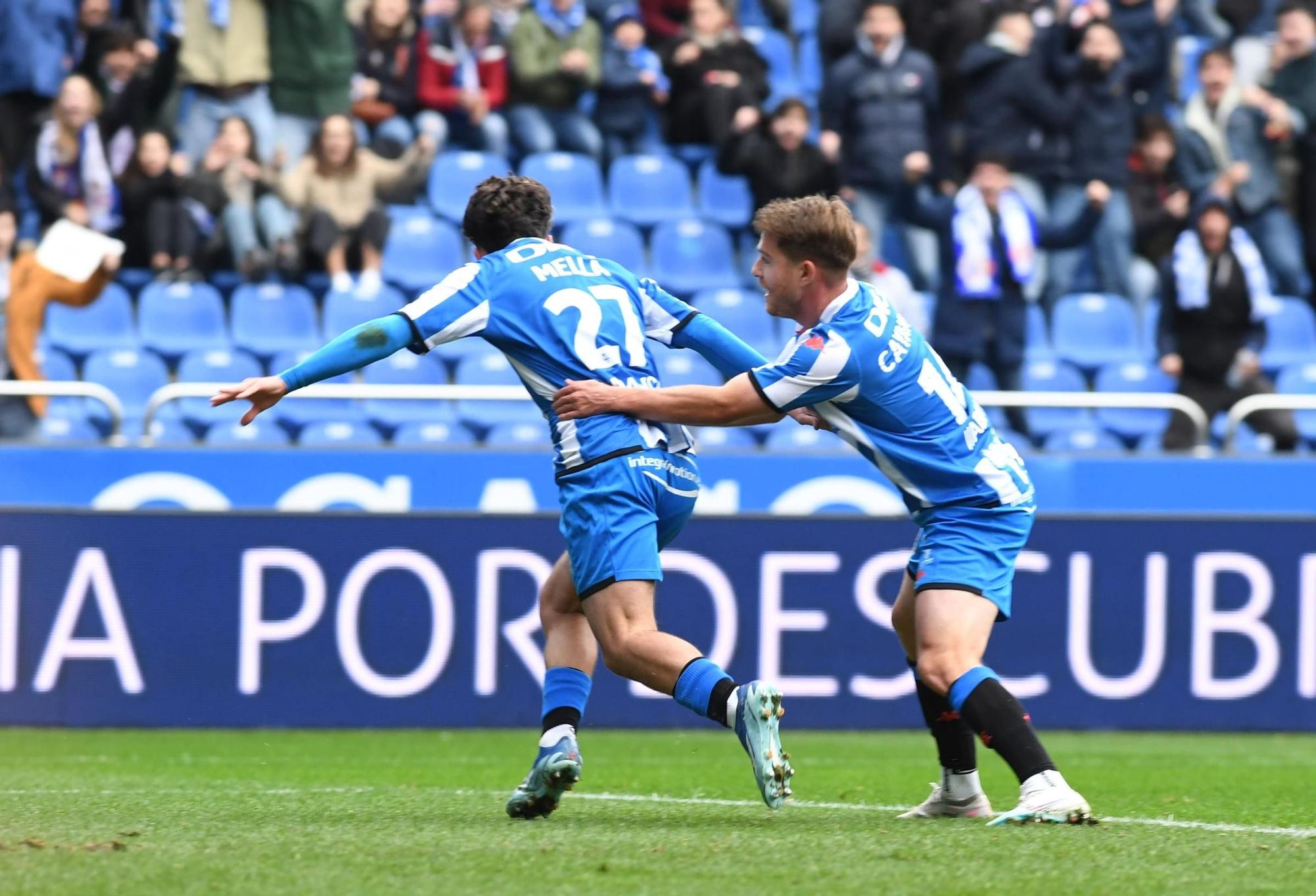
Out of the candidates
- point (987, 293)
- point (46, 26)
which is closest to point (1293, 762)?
point (987, 293)

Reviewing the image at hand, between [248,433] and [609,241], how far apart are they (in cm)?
320

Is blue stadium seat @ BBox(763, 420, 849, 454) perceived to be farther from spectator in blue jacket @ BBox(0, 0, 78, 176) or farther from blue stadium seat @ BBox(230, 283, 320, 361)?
spectator in blue jacket @ BBox(0, 0, 78, 176)

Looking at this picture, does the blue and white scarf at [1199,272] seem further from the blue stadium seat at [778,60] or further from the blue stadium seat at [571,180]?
the blue stadium seat at [571,180]

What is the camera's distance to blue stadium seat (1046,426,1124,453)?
1253cm

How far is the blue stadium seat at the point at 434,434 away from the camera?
11.8 metres

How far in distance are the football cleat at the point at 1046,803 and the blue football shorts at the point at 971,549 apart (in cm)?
49

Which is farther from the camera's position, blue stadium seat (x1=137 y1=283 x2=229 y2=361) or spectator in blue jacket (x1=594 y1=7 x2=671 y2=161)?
spectator in blue jacket (x1=594 y1=7 x2=671 y2=161)

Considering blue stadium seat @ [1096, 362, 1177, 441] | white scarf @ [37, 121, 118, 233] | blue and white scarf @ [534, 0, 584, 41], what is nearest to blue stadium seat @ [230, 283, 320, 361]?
white scarf @ [37, 121, 118, 233]

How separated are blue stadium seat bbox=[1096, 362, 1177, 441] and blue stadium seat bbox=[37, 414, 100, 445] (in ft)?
20.7

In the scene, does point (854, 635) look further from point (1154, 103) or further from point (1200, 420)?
point (1154, 103)

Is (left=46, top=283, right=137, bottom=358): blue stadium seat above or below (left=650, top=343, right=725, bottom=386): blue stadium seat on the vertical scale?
above

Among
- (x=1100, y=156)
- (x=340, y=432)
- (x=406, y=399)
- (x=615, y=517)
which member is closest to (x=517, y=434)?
(x=406, y=399)

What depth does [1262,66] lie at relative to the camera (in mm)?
15758

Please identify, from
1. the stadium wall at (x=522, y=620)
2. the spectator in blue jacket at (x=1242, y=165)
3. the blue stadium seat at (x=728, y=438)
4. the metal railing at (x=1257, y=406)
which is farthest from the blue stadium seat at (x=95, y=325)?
the spectator in blue jacket at (x=1242, y=165)
